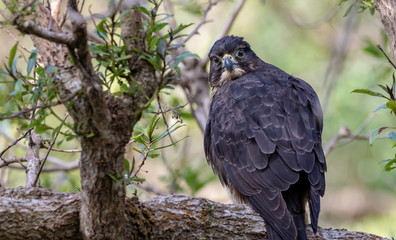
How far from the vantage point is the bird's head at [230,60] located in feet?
18.6

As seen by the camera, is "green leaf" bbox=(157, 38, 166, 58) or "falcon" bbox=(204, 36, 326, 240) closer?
"green leaf" bbox=(157, 38, 166, 58)

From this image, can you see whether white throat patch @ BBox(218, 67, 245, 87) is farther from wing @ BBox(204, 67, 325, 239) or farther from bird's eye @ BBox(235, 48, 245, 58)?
wing @ BBox(204, 67, 325, 239)

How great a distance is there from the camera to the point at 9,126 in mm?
6094

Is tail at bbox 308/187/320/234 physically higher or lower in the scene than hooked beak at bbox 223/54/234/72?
lower

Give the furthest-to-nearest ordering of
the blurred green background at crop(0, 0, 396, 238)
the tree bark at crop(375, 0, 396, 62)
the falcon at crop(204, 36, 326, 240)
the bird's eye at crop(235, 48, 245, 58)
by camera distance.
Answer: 1. the blurred green background at crop(0, 0, 396, 238)
2. the bird's eye at crop(235, 48, 245, 58)
3. the falcon at crop(204, 36, 326, 240)
4. the tree bark at crop(375, 0, 396, 62)

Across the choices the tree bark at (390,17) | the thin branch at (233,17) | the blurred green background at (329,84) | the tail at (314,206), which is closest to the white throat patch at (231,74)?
the thin branch at (233,17)

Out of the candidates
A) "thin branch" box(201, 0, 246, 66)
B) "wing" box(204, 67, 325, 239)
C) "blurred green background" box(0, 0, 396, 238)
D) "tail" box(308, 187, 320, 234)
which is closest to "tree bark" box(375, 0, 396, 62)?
"wing" box(204, 67, 325, 239)

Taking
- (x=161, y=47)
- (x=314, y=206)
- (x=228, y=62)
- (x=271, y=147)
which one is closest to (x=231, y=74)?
(x=228, y=62)

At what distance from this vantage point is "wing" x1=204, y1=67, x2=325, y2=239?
14.0 ft

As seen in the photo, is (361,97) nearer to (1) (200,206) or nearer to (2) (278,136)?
(2) (278,136)

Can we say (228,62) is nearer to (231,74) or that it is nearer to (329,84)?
(231,74)

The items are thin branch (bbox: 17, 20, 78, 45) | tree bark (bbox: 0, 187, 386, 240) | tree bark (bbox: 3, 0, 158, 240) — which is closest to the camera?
thin branch (bbox: 17, 20, 78, 45)

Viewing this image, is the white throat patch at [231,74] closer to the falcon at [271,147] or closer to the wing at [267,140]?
the falcon at [271,147]

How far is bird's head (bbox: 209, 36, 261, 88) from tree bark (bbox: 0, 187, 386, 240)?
194 cm
